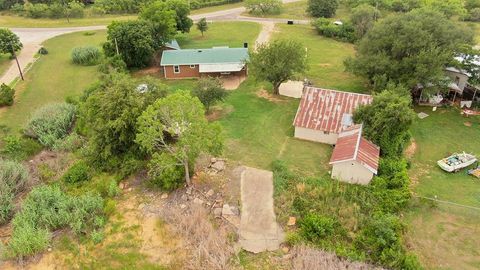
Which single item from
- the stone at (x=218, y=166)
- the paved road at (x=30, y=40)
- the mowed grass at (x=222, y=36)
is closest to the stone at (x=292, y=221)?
the stone at (x=218, y=166)

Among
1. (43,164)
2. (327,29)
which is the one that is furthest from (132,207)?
(327,29)

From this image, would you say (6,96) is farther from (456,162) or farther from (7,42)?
(456,162)

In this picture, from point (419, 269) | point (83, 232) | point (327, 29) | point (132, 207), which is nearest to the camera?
point (419, 269)

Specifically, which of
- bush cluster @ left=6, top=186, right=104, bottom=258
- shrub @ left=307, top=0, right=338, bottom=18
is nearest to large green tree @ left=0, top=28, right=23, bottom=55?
bush cluster @ left=6, top=186, right=104, bottom=258

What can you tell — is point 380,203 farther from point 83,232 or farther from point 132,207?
point 83,232

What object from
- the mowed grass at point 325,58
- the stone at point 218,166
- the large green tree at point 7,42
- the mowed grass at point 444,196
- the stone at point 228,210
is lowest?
the mowed grass at point 444,196

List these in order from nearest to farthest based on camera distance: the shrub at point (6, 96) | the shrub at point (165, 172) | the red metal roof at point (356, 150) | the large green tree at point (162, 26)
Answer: the shrub at point (165, 172)
the red metal roof at point (356, 150)
the shrub at point (6, 96)
the large green tree at point (162, 26)

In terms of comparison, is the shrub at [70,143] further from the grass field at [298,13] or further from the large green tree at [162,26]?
the grass field at [298,13]
